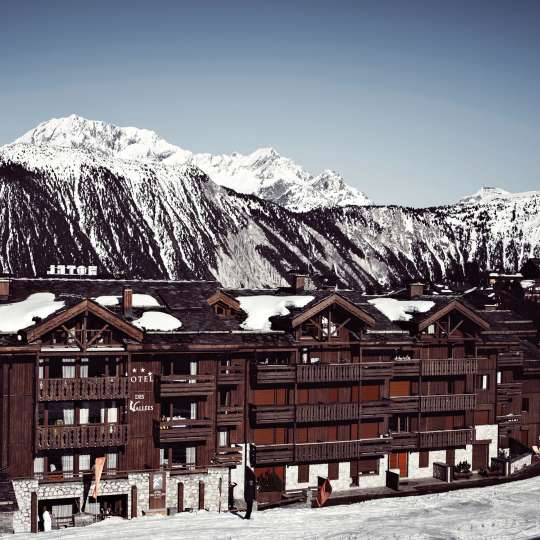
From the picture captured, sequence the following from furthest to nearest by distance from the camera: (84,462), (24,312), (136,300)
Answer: (136,300) → (24,312) → (84,462)

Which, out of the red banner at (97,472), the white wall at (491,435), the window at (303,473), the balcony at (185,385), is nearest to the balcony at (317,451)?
the window at (303,473)

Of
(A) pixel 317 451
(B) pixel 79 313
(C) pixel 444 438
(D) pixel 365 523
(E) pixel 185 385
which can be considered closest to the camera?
(D) pixel 365 523

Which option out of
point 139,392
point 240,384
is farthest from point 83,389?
point 240,384

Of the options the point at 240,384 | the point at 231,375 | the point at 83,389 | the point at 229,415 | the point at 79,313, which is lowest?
the point at 229,415

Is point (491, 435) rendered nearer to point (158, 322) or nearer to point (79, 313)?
point (158, 322)

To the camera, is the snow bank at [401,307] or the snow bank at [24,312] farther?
the snow bank at [401,307]

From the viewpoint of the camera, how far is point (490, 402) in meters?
61.3

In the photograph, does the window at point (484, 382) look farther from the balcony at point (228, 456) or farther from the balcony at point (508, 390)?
the balcony at point (228, 456)

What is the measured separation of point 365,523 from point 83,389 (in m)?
16.2

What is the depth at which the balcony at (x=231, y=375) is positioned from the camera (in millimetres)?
50625

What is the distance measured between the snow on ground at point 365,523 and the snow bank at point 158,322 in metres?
10.5

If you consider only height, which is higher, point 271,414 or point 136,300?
point 136,300

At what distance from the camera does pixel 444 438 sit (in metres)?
57.4

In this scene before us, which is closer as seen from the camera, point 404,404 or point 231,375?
point 231,375
